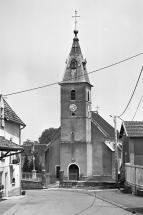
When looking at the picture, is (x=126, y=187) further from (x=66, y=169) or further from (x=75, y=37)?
(x=75, y=37)

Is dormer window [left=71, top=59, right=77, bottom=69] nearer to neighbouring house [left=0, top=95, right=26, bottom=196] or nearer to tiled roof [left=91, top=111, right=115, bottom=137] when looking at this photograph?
tiled roof [left=91, top=111, right=115, bottom=137]

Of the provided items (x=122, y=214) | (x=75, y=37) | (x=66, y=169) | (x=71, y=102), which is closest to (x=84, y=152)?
(x=66, y=169)

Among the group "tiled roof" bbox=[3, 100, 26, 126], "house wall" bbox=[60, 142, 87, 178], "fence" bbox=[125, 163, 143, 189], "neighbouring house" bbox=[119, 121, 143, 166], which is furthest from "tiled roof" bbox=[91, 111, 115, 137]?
"fence" bbox=[125, 163, 143, 189]

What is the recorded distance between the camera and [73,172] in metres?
53.7

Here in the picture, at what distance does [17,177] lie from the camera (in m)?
30.8

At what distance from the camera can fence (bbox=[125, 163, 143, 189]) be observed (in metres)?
24.1

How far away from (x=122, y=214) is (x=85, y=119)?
3935cm

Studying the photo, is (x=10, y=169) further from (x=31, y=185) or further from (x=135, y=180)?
(x=31, y=185)

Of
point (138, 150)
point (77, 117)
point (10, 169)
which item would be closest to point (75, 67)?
point (77, 117)

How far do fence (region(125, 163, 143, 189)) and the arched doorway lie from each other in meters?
25.7

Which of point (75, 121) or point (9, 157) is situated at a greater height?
point (75, 121)

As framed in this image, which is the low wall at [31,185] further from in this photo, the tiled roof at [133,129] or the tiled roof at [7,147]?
the tiled roof at [7,147]

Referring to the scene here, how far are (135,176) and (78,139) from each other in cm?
2904

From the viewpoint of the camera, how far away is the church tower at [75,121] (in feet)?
176
